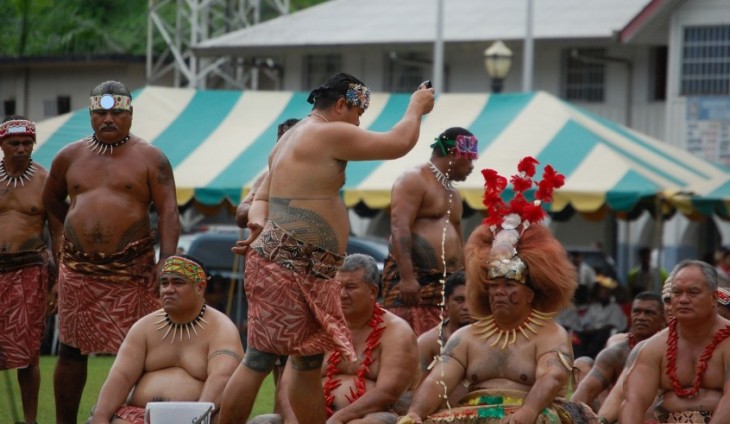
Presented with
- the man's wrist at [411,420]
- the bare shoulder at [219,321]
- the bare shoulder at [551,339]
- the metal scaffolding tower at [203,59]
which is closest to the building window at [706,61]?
the metal scaffolding tower at [203,59]

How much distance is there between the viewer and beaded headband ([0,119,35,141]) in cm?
934

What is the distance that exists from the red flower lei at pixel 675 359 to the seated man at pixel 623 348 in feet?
5.66

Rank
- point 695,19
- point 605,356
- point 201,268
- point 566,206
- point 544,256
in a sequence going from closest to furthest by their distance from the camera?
point 544,256 → point 201,268 → point 605,356 → point 566,206 → point 695,19

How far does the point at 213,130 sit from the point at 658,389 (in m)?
10.2

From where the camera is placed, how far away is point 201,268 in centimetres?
777

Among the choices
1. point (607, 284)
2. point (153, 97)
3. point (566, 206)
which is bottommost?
point (607, 284)

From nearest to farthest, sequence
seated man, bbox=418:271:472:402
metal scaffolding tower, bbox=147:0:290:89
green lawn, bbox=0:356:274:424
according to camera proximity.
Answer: seated man, bbox=418:271:472:402
green lawn, bbox=0:356:274:424
metal scaffolding tower, bbox=147:0:290:89

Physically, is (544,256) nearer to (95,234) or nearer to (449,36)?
(95,234)

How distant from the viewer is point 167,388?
751 centimetres

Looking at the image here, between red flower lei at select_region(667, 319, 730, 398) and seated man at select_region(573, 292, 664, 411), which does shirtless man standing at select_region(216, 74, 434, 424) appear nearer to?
red flower lei at select_region(667, 319, 730, 398)

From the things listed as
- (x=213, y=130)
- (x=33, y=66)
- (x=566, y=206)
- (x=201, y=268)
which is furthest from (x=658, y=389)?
(x=33, y=66)

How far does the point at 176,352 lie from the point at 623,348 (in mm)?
3121

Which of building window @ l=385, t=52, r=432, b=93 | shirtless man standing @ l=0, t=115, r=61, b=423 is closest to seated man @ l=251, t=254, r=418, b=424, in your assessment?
shirtless man standing @ l=0, t=115, r=61, b=423

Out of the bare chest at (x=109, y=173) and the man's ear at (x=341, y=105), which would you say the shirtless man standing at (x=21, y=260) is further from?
the man's ear at (x=341, y=105)
